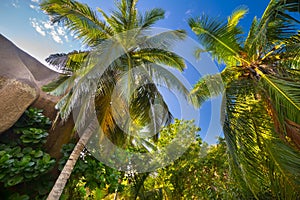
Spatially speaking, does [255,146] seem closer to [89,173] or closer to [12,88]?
[89,173]

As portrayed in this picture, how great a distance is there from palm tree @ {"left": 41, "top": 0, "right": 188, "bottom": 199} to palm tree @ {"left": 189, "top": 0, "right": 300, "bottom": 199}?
58.4 inches

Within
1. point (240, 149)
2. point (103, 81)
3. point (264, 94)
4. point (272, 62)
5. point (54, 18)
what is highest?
point (272, 62)

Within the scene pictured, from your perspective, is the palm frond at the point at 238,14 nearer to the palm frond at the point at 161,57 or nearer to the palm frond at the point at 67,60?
the palm frond at the point at 161,57

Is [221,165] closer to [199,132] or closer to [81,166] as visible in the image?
[199,132]

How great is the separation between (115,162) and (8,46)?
18.2ft

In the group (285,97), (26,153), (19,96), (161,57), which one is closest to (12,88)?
(19,96)

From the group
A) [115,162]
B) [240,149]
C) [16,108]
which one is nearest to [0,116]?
[16,108]

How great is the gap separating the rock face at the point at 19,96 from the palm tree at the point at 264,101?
517 centimetres

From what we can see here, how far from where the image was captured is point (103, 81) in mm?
5262

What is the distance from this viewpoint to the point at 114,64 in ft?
17.3

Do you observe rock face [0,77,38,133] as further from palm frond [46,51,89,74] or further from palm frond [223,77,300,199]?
palm frond [223,77,300,199]

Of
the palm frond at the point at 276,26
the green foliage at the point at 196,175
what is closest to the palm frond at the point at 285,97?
the palm frond at the point at 276,26

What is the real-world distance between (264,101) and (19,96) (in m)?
6.63

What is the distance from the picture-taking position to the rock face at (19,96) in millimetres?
5406
